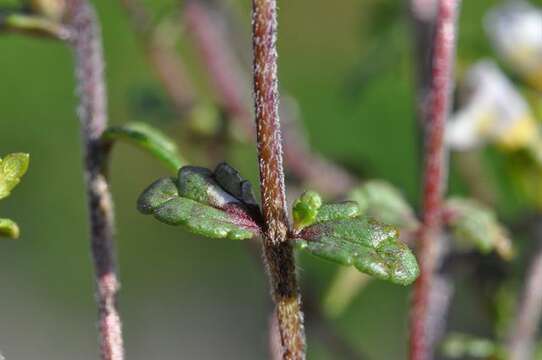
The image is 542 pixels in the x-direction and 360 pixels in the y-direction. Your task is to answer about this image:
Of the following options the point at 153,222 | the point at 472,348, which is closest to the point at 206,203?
the point at 472,348

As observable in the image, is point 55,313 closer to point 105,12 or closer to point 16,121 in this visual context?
point 16,121

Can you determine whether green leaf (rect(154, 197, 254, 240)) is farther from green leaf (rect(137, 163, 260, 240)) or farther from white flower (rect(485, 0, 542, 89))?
white flower (rect(485, 0, 542, 89))

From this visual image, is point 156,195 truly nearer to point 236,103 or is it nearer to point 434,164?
point 434,164

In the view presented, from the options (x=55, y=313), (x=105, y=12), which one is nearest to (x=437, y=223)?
(x=105, y=12)

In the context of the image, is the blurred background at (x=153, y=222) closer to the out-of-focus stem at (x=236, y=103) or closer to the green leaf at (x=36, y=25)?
the out-of-focus stem at (x=236, y=103)

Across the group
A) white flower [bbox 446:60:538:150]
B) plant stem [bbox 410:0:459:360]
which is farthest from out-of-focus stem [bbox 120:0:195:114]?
plant stem [bbox 410:0:459:360]
